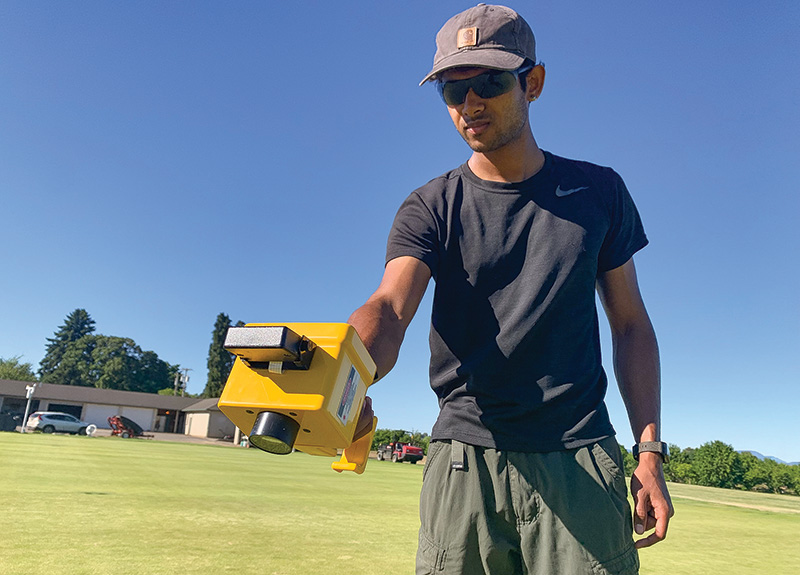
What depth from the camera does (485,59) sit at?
1.66 m

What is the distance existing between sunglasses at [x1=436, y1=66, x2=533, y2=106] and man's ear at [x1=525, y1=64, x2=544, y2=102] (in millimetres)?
89

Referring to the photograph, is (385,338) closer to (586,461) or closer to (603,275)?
(586,461)

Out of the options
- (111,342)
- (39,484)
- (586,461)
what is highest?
(111,342)

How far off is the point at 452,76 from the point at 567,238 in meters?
0.65

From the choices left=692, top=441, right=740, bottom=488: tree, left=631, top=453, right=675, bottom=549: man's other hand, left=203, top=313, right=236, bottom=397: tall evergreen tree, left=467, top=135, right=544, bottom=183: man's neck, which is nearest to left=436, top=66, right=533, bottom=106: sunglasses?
left=467, top=135, right=544, bottom=183: man's neck

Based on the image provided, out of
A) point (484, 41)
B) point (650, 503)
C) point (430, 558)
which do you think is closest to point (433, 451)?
point (430, 558)

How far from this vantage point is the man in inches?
62.4

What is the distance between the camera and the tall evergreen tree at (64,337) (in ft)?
346

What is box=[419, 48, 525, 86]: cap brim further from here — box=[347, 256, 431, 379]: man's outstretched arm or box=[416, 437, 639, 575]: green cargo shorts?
box=[416, 437, 639, 575]: green cargo shorts

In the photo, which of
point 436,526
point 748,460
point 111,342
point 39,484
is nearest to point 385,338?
point 436,526

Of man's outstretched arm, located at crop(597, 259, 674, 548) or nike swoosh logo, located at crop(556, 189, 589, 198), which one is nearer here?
man's outstretched arm, located at crop(597, 259, 674, 548)

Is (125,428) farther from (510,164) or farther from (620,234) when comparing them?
(620,234)

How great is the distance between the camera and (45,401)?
57.4 m

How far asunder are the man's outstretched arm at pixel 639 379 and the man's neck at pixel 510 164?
48 cm
